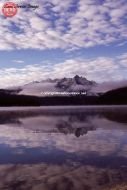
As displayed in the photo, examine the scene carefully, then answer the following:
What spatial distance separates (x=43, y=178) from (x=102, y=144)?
9863 mm

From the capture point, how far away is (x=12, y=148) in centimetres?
2177

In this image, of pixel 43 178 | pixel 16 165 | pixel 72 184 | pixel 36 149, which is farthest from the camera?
pixel 36 149

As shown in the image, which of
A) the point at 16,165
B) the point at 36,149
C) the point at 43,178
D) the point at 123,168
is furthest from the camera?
the point at 36,149

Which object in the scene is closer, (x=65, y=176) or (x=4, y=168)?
(x=65, y=176)

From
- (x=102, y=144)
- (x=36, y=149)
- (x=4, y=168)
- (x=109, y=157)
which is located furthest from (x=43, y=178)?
(x=102, y=144)

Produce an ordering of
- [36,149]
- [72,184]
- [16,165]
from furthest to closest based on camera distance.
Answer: [36,149] < [16,165] < [72,184]

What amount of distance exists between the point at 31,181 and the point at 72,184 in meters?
1.63

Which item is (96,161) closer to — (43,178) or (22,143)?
(43,178)

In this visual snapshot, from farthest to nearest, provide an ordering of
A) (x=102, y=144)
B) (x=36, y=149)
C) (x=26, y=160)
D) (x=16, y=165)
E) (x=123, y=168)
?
(x=102, y=144), (x=36, y=149), (x=26, y=160), (x=16, y=165), (x=123, y=168)

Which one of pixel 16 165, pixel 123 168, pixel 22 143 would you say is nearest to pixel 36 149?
pixel 22 143

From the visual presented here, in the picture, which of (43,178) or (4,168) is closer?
(43,178)

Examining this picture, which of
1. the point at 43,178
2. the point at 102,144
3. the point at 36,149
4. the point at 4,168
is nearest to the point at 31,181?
the point at 43,178

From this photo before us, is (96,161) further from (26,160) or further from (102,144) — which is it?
(102,144)

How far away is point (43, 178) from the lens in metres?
13.6
